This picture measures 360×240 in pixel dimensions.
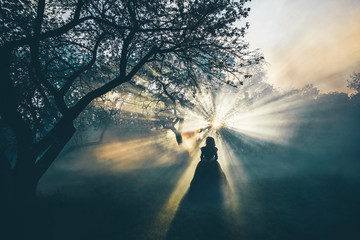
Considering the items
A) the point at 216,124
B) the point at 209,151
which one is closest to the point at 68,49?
the point at 209,151

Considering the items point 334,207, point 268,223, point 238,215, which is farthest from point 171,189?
point 334,207

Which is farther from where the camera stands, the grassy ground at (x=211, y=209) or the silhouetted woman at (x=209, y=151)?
the silhouetted woman at (x=209, y=151)

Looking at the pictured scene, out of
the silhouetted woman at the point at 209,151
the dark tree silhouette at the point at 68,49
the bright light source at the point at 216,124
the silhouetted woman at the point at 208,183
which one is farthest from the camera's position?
the bright light source at the point at 216,124

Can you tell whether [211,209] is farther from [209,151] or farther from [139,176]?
[139,176]

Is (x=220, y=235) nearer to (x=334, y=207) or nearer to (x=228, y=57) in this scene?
(x=334, y=207)

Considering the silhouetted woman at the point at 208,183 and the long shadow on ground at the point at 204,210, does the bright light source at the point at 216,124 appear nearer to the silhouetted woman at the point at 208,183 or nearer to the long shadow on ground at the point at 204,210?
the silhouetted woman at the point at 208,183

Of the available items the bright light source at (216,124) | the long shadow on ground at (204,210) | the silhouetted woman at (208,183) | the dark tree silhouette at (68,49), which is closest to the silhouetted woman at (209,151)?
the silhouetted woman at (208,183)

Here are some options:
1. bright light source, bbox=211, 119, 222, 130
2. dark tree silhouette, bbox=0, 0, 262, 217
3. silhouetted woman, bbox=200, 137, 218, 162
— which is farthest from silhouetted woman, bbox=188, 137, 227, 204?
bright light source, bbox=211, 119, 222, 130

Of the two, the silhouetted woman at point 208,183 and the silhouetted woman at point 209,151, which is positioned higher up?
the silhouetted woman at point 209,151

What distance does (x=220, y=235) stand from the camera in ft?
18.8

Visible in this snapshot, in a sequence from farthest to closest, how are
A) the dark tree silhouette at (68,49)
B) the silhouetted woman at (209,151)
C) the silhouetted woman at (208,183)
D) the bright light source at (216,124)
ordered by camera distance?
the bright light source at (216,124), the silhouetted woman at (209,151), the silhouetted woman at (208,183), the dark tree silhouette at (68,49)

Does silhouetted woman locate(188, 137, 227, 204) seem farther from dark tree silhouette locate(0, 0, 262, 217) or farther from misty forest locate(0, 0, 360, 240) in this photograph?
dark tree silhouette locate(0, 0, 262, 217)

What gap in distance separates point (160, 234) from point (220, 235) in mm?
2234

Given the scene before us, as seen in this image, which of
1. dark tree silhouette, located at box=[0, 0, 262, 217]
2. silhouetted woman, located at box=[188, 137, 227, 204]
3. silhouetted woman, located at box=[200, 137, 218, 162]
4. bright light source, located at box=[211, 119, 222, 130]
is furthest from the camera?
bright light source, located at box=[211, 119, 222, 130]
